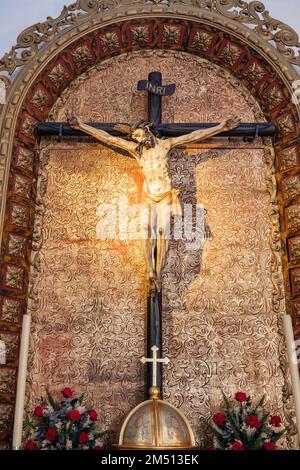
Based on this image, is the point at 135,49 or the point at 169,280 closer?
the point at 169,280

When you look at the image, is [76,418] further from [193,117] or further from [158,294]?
[193,117]

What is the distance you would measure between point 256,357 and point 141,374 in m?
0.91

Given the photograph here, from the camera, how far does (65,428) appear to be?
316 cm

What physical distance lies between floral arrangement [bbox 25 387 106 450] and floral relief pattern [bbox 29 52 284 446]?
336 mm

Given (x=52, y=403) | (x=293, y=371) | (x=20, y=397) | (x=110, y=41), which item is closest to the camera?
(x=20, y=397)

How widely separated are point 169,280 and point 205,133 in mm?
1280

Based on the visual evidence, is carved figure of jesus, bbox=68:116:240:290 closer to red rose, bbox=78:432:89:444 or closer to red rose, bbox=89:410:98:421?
red rose, bbox=89:410:98:421

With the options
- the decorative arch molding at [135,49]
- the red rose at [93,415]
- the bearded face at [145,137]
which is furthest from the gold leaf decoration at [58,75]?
the red rose at [93,415]

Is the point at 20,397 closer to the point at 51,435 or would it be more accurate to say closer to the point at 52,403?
the point at 51,435

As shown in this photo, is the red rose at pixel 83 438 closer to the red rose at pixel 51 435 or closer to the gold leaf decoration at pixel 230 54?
the red rose at pixel 51 435

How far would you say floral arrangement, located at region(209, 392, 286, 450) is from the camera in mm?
3162

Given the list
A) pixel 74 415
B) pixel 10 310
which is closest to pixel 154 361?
pixel 74 415

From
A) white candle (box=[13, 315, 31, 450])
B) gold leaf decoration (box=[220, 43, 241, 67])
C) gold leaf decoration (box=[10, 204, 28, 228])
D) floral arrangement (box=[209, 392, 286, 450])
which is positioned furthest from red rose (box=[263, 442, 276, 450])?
gold leaf decoration (box=[220, 43, 241, 67])

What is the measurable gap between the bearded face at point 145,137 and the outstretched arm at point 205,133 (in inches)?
7.5
